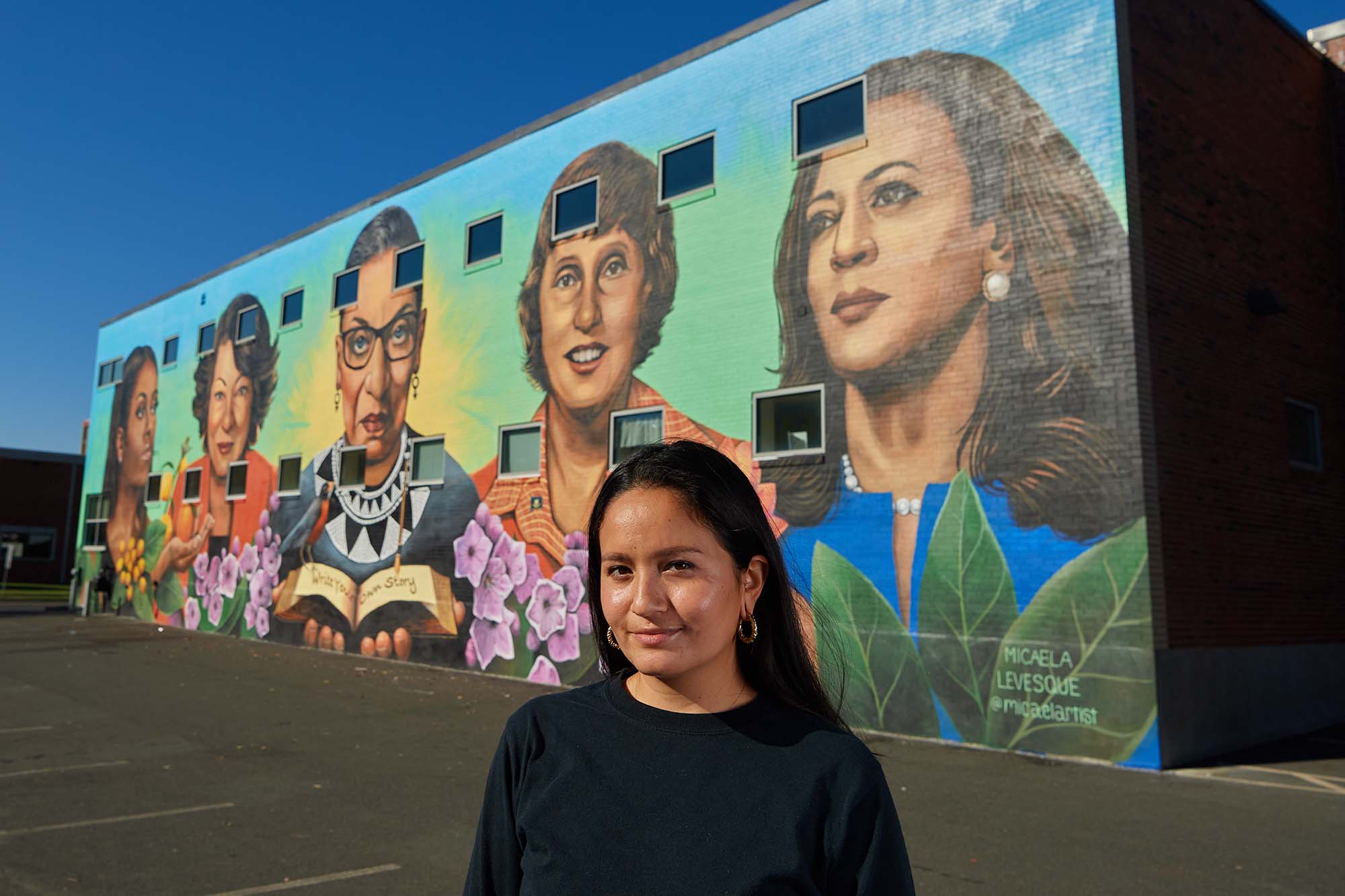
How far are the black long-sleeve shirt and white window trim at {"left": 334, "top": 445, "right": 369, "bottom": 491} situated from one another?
19.6 meters

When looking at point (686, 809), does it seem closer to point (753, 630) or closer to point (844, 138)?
point (753, 630)

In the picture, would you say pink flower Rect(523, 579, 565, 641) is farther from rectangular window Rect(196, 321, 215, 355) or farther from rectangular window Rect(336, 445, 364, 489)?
rectangular window Rect(196, 321, 215, 355)

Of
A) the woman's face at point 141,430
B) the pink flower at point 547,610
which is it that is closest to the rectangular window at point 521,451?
the pink flower at point 547,610

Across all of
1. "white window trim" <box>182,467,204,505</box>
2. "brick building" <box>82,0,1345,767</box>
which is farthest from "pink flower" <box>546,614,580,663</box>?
"white window trim" <box>182,467,204,505</box>

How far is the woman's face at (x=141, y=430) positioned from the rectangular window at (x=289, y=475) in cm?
813

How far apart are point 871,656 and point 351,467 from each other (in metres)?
13.4

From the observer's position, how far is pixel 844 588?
39.4ft

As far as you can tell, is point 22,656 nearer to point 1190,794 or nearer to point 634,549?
point 1190,794

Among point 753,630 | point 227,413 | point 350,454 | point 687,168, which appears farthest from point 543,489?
point 753,630

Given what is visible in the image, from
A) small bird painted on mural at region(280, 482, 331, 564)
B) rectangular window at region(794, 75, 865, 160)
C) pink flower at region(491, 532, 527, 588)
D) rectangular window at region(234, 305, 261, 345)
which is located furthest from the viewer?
rectangular window at region(234, 305, 261, 345)

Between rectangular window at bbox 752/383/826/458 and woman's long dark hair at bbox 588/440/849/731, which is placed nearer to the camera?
woman's long dark hair at bbox 588/440/849/731

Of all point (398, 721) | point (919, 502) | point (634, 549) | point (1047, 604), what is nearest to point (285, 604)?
point (398, 721)

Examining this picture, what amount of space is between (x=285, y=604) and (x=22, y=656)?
206 inches

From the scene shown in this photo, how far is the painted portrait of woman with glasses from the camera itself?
729 inches
